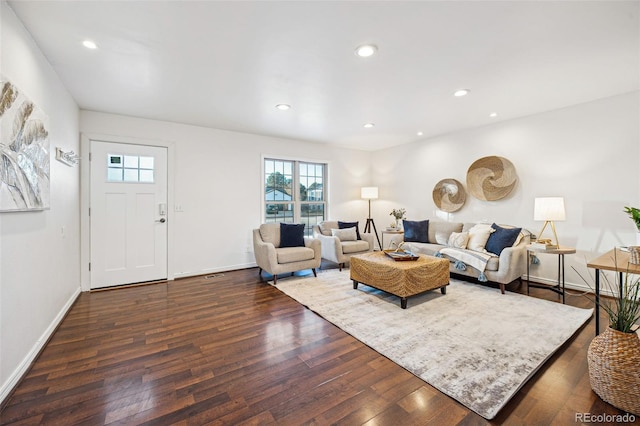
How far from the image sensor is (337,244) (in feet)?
15.6

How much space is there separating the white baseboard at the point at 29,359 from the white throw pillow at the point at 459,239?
15.5ft

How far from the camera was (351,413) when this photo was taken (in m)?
1.54

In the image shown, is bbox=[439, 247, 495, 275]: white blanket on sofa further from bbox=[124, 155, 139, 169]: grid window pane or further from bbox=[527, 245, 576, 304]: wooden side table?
bbox=[124, 155, 139, 169]: grid window pane

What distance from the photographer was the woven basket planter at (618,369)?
1513mm

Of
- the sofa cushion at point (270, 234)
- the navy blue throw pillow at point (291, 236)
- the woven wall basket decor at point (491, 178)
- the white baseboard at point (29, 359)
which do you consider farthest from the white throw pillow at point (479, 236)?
the white baseboard at point (29, 359)

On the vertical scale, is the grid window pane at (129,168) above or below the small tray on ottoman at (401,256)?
above

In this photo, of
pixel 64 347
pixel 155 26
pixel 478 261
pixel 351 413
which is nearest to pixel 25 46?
pixel 155 26

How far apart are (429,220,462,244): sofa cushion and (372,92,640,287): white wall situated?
0.39 m

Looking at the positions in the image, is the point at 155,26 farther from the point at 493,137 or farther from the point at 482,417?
the point at 493,137

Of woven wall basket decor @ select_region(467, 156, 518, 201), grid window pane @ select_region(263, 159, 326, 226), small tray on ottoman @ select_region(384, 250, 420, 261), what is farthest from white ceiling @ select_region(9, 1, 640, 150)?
small tray on ottoman @ select_region(384, 250, 420, 261)

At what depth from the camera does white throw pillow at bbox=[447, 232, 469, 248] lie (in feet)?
13.5

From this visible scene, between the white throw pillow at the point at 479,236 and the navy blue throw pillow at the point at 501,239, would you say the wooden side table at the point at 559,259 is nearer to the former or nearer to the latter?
the navy blue throw pillow at the point at 501,239

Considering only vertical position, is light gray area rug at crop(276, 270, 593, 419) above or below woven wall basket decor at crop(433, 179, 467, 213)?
below

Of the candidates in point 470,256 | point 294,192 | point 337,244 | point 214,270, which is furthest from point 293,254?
point 470,256
